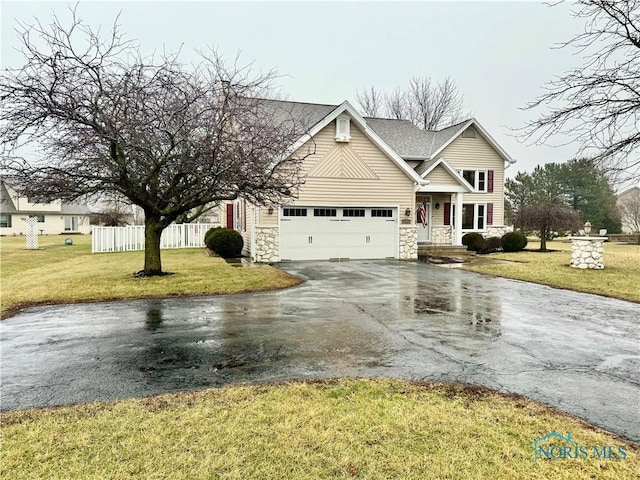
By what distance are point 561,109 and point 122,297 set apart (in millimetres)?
12519

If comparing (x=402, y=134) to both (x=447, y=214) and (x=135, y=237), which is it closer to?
(x=447, y=214)

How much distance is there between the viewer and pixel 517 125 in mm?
11336

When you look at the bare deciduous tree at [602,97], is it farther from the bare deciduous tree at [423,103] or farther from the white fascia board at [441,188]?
the bare deciduous tree at [423,103]

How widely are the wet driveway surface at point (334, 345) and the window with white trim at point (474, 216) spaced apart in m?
14.4

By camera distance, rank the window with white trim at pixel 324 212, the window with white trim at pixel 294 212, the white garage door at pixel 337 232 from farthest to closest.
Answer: the window with white trim at pixel 324 212 → the white garage door at pixel 337 232 → the window with white trim at pixel 294 212

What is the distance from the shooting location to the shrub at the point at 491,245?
69.9 feet

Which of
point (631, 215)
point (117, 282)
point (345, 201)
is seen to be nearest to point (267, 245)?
point (345, 201)

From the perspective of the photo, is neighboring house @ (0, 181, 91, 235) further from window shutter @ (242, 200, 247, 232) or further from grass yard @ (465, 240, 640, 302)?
grass yard @ (465, 240, 640, 302)

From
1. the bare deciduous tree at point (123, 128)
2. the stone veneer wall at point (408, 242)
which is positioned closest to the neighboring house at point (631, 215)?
the stone veneer wall at point (408, 242)

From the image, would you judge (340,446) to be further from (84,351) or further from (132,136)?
(132,136)

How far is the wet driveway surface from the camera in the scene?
14.0ft

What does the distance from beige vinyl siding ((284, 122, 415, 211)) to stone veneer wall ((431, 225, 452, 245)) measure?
186 inches

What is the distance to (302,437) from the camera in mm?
3154

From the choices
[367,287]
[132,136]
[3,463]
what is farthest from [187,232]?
[3,463]
